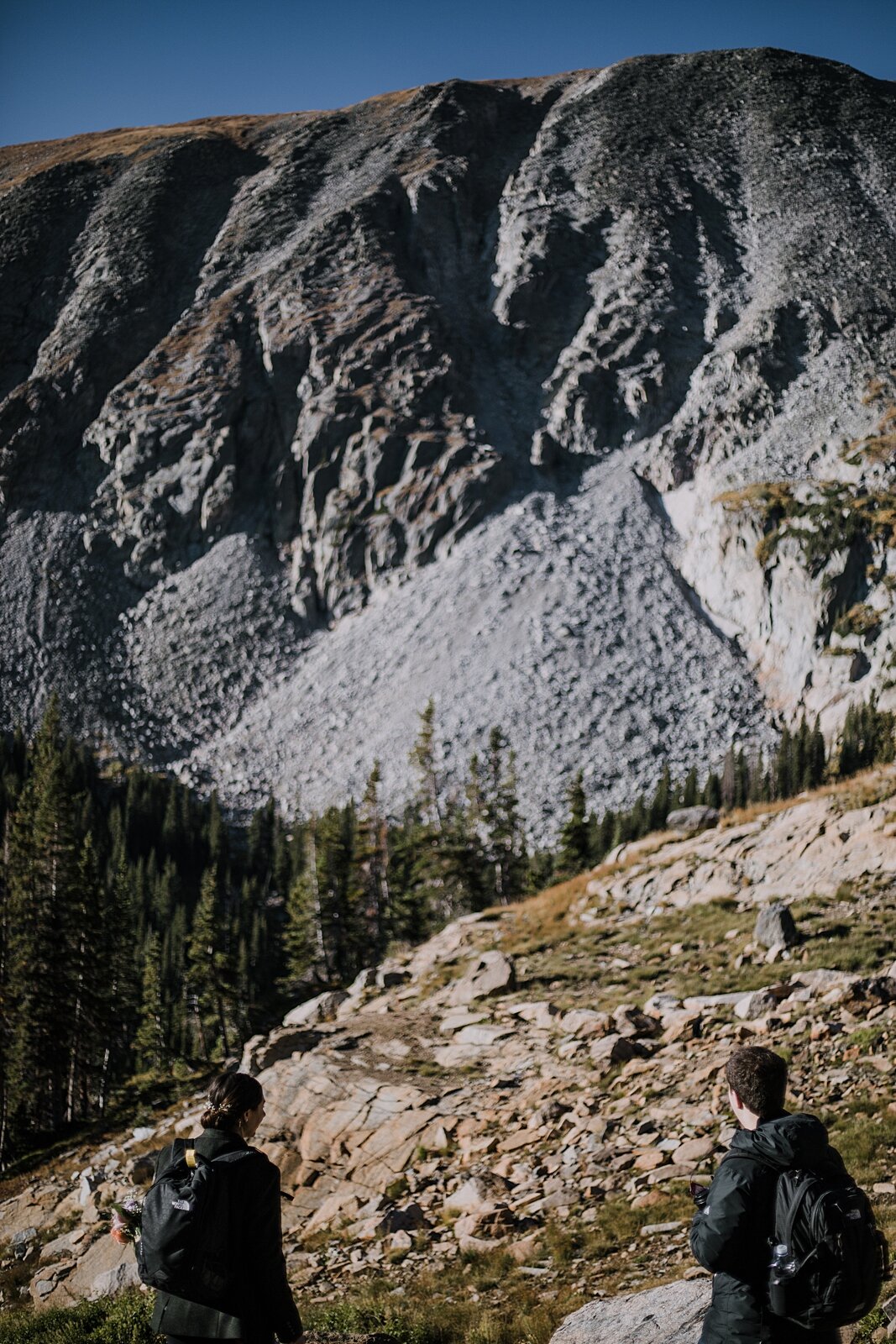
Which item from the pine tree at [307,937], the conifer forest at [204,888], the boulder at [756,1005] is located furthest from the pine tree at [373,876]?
the boulder at [756,1005]

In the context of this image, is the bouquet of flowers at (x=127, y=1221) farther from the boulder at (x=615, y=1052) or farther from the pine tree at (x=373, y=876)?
the pine tree at (x=373, y=876)

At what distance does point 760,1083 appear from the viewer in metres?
4.64

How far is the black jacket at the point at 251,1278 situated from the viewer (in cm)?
480

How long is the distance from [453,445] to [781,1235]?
136 meters

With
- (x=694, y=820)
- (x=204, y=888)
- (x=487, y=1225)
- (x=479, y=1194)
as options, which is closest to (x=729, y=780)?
(x=204, y=888)

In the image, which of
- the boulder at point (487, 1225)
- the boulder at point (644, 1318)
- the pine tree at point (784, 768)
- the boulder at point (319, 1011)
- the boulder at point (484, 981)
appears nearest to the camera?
the boulder at point (644, 1318)

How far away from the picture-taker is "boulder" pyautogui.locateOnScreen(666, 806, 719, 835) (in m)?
27.0

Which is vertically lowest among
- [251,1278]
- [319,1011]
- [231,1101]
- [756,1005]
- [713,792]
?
[319,1011]

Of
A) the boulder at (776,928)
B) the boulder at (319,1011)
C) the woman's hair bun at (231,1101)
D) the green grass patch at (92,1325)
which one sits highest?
the woman's hair bun at (231,1101)

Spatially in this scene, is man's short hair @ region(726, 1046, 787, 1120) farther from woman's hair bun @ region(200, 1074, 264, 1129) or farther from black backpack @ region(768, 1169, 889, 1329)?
woman's hair bun @ region(200, 1074, 264, 1129)

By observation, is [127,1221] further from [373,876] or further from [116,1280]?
[373,876]

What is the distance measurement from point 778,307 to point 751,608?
6420cm

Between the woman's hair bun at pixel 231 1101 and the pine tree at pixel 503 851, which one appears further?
the pine tree at pixel 503 851

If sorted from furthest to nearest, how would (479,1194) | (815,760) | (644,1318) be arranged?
1. (815,760)
2. (479,1194)
3. (644,1318)
